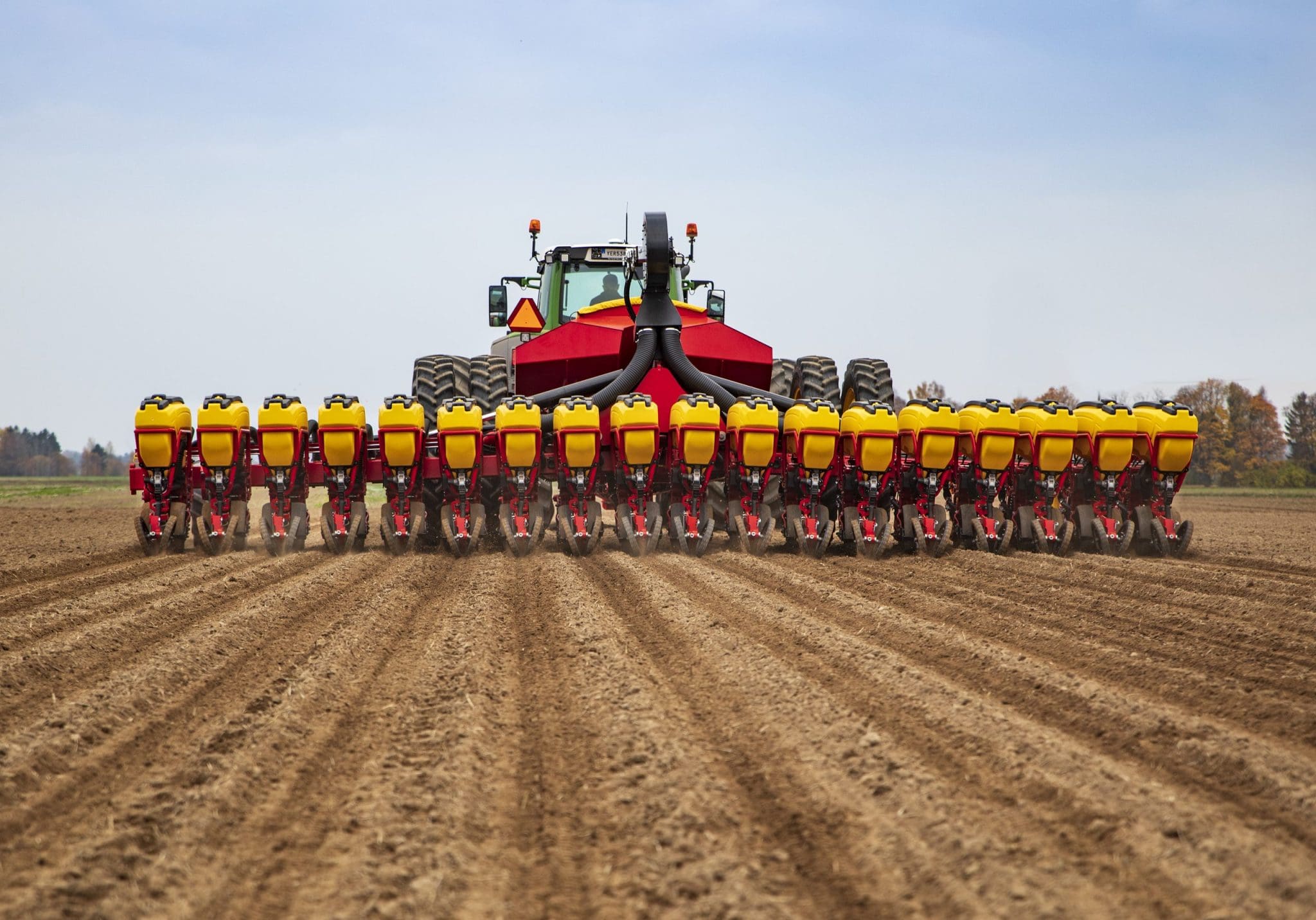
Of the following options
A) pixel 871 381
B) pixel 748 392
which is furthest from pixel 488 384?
pixel 871 381

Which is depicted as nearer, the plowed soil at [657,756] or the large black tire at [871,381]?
the plowed soil at [657,756]

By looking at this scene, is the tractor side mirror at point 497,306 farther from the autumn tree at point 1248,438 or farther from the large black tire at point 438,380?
the autumn tree at point 1248,438

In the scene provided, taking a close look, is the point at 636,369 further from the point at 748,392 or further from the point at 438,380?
the point at 438,380

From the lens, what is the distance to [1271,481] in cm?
3788

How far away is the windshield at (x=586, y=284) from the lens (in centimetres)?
1272

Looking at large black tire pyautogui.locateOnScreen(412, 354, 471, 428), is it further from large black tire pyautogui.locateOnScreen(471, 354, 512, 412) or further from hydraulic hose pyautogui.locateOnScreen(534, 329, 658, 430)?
hydraulic hose pyautogui.locateOnScreen(534, 329, 658, 430)

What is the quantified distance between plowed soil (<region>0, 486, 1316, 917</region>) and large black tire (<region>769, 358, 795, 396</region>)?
6515 mm

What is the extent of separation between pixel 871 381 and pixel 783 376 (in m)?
1.55

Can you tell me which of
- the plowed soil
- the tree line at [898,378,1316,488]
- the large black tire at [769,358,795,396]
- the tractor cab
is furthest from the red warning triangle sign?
the tree line at [898,378,1316,488]

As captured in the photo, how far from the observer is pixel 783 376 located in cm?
1352

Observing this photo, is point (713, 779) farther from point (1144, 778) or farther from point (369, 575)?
point (369, 575)

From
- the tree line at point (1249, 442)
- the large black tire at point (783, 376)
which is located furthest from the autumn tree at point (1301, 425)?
the large black tire at point (783, 376)

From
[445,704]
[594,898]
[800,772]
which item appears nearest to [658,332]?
[445,704]

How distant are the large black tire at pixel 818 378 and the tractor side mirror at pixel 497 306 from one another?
3524mm
